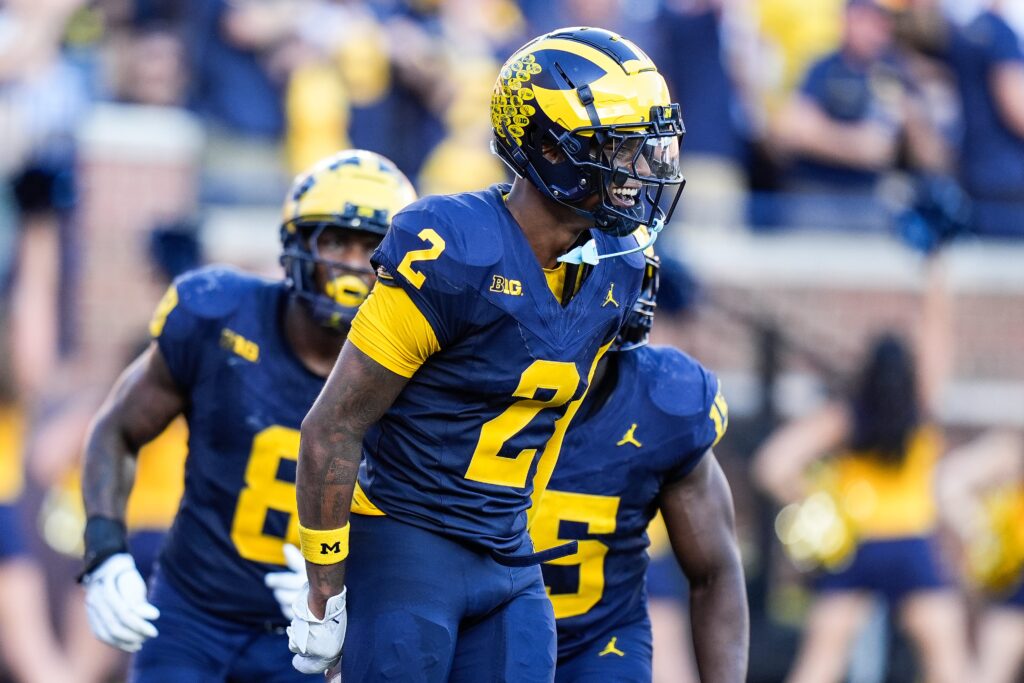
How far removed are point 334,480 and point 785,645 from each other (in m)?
5.13

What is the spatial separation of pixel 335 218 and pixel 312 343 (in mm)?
337

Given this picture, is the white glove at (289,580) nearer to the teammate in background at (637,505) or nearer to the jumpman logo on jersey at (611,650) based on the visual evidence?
the teammate in background at (637,505)

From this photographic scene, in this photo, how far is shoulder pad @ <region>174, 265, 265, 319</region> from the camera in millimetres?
4219

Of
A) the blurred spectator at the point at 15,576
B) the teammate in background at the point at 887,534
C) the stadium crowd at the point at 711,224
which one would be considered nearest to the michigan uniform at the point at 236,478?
the stadium crowd at the point at 711,224

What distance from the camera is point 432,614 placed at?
316cm

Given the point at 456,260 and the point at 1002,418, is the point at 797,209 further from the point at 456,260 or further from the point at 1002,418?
the point at 456,260

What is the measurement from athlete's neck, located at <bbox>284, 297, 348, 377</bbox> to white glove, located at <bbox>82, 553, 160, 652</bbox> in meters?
0.69

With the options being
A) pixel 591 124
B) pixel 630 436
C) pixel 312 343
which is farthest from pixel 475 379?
pixel 312 343

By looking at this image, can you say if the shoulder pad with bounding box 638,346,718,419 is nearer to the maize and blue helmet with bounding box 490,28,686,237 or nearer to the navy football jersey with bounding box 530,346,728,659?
the navy football jersey with bounding box 530,346,728,659

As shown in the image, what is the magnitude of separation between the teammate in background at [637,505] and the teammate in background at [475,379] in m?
0.51

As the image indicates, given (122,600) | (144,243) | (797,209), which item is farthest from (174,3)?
(122,600)

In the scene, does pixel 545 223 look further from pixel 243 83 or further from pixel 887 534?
pixel 243 83

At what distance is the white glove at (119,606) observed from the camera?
3877mm

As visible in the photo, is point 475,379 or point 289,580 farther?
point 289,580
